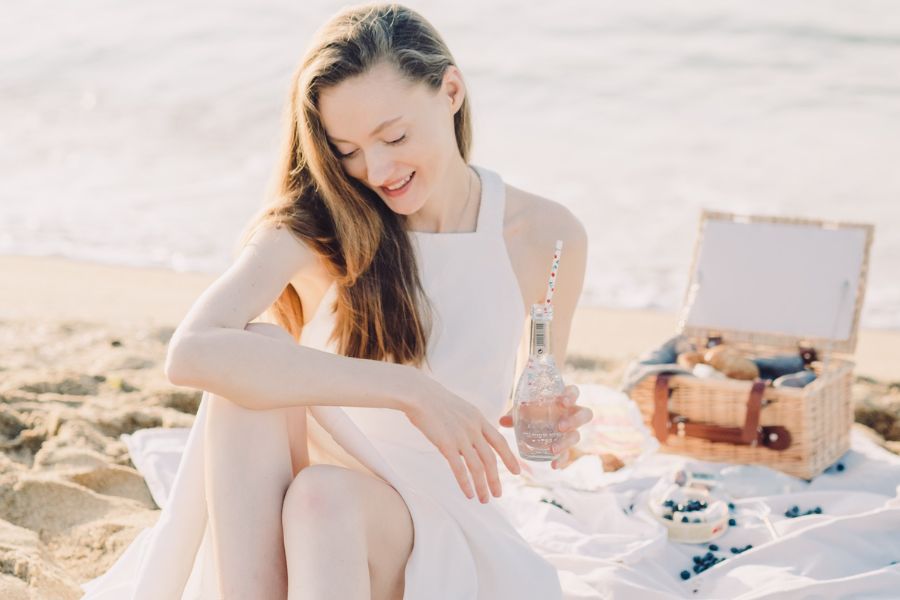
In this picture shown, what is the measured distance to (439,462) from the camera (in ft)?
8.09

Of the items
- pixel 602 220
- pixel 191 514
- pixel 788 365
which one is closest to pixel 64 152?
pixel 602 220

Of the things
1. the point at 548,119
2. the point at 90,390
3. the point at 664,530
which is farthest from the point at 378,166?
the point at 548,119

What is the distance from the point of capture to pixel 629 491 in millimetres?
3520

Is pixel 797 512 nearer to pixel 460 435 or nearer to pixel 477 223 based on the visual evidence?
pixel 477 223

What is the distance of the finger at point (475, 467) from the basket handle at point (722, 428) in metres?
1.96

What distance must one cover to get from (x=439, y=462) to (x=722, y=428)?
1726mm

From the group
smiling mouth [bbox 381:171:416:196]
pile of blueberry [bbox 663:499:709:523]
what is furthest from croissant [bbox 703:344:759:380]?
smiling mouth [bbox 381:171:416:196]

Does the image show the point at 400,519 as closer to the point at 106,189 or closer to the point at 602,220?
the point at 602,220

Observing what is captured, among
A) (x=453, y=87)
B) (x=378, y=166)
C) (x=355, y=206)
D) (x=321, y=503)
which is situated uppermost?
(x=453, y=87)

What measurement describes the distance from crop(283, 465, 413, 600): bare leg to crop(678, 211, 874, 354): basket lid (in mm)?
2506

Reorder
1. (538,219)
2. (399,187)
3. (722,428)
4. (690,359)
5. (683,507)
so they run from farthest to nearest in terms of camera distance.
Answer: (690,359) < (722,428) < (683,507) < (538,219) < (399,187)

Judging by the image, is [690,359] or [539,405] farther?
[690,359]

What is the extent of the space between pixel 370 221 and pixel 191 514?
0.75 meters

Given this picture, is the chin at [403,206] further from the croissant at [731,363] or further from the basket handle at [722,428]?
the croissant at [731,363]
